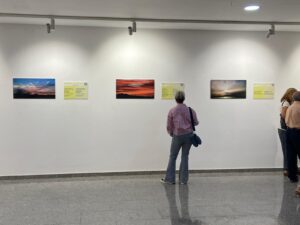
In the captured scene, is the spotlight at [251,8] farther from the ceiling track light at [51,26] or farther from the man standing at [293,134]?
the ceiling track light at [51,26]

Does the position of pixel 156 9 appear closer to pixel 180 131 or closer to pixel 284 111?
pixel 180 131

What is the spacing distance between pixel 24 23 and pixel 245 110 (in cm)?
432

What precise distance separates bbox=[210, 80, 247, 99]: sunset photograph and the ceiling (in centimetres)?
135

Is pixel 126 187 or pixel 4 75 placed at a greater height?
pixel 4 75

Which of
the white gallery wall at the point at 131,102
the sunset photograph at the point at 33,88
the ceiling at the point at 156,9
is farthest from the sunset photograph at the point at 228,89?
the sunset photograph at the point at 33,88

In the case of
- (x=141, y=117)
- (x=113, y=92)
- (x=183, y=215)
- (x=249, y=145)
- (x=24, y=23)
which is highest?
(x=24, y=23)

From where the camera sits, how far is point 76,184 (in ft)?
21.3

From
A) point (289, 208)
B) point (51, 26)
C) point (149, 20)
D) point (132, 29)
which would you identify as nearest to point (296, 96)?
point (289, 208)

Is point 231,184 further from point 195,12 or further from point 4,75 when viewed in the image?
point 4,75

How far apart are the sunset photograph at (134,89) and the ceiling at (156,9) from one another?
1.05 m

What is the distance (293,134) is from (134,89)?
9.34 feet

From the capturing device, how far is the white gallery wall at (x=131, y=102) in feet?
22.1

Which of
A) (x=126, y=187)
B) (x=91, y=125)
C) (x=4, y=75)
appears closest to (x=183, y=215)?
(x=126, y=187)

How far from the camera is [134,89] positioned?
23.2ft
